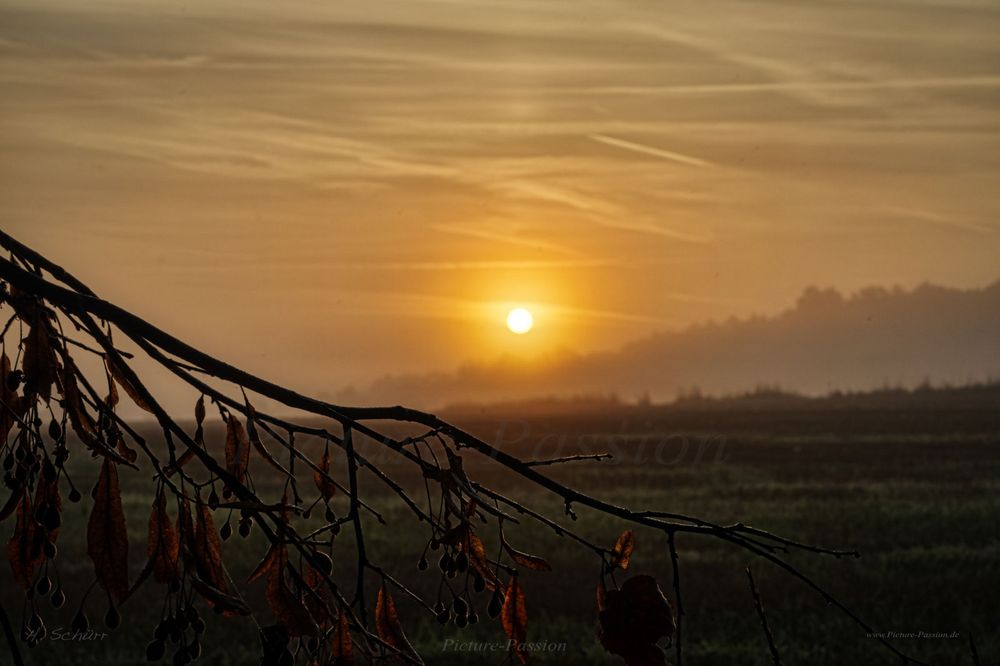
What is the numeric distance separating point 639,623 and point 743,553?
1393 cm

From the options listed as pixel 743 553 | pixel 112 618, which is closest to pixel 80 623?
pixel 112 618

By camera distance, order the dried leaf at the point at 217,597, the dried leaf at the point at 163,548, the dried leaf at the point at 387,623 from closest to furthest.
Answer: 1. the dried leaf at the point at 217,597
2. the dried leaf at the point at 163,548
3. the dried leaf at the point at 387,623

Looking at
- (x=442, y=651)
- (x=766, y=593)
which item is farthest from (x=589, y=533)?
(x=442, y=651)

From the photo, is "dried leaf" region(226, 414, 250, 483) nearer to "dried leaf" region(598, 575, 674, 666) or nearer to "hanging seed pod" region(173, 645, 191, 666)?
"hanging seed pod" region(173, 645, 191, 666)

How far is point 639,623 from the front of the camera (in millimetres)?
1522

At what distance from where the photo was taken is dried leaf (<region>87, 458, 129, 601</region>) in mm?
1474

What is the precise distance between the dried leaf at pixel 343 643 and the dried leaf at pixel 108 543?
264 mm

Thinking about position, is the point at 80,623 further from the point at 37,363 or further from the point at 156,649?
the point at 37,363

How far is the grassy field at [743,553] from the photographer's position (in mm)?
10898

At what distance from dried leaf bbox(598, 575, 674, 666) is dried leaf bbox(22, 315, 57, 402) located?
0.73 meters

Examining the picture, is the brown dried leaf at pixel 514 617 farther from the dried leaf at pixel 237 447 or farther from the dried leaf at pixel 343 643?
the dried leaf at pixel 237 447

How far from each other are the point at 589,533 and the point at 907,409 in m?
24.4

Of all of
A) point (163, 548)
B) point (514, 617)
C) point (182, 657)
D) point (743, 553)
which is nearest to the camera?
point (182, 657)

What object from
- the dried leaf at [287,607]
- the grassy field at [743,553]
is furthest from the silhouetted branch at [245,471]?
the grassy field at [743,553]
